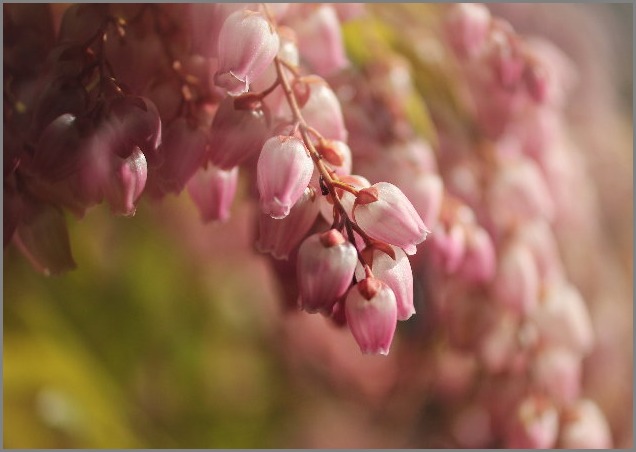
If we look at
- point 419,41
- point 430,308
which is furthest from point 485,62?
point 430,308

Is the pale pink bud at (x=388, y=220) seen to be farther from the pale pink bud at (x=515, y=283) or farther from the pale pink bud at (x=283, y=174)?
the pale pink bud at (x=515, y=283)

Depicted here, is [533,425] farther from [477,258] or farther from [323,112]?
[323,112]

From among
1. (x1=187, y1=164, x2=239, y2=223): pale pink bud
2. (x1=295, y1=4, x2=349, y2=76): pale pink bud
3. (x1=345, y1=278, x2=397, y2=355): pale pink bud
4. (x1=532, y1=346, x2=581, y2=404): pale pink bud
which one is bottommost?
(x1=532, y1=346, x2=581, y2=404): pale pink bud

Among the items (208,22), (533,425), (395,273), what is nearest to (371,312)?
(395,273)

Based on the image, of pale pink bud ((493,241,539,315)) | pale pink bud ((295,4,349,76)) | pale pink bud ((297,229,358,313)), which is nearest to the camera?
pale pink bud ((297,229,358,313))

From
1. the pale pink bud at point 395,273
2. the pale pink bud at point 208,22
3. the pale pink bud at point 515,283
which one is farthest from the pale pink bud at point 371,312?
the pale pink bud at point 515,283

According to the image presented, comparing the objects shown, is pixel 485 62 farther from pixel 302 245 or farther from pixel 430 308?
pixel 302 245

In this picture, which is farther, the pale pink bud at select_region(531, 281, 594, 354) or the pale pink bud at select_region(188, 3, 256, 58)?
the pale pink bud at select_region(531, 281, 594, 354)

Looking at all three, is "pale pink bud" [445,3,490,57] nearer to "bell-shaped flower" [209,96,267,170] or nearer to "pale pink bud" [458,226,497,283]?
"pale pink bud" [458,226,497,283]

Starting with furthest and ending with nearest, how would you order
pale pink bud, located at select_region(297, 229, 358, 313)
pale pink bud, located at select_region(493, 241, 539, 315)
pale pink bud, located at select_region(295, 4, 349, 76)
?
pale pink bud, located at select_region(493, 241, 539, 315) < pale pink bud, located at select_region(295, 4, 349, 76) < pale pink bud, located at select_region(297, 229, 358, 313)

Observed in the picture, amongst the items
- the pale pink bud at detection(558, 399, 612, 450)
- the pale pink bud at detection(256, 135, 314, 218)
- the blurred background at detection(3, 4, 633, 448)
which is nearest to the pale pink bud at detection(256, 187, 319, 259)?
the pale pink bud at detection(256, 135, 314, 218)
